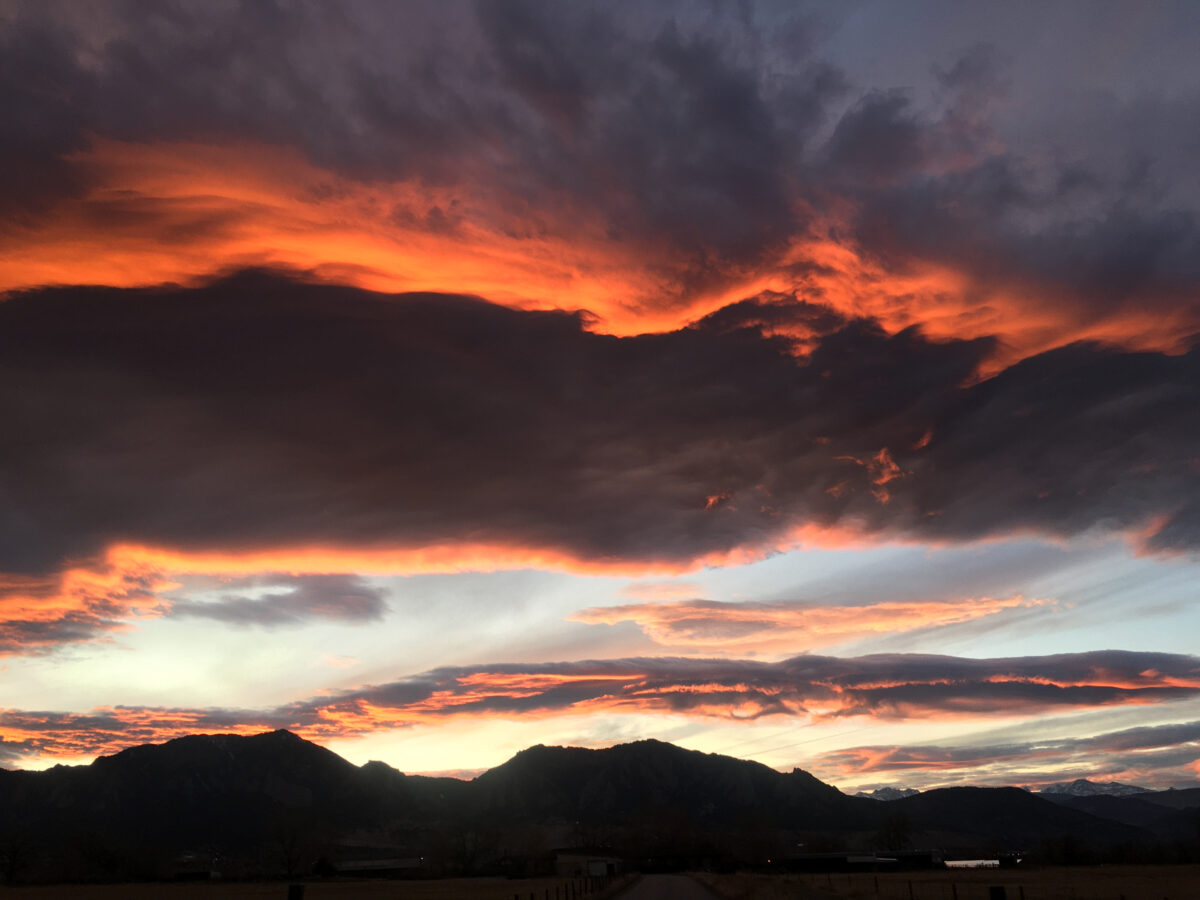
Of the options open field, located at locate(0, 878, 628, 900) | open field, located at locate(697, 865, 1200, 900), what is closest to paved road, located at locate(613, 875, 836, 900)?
open field, located at locate(697, 865, 1200, 900)

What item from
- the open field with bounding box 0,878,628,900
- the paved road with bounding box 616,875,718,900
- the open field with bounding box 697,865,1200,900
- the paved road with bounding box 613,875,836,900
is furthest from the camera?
the open field with bounding box 0,878,628,900

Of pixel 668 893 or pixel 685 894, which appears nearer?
pixel 685 894

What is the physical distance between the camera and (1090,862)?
16775cm

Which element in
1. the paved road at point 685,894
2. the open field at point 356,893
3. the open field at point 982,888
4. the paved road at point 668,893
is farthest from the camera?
the open field at point 356,893

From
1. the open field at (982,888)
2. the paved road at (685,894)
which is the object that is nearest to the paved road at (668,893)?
the paved road at (685,894)

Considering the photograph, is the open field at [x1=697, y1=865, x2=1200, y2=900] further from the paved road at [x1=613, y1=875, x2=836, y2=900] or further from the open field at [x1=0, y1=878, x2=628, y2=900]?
the open field at [x1=0, y1=878, x2=628, y2=900]

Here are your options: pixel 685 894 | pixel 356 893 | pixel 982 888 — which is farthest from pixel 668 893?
pixel 356 893

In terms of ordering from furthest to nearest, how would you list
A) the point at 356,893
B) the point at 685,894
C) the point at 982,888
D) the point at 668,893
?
the point at 356,893
the point at 982,888
the point at 668,893
the point at 685,894

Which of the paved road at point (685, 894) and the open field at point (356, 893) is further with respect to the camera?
the open field at point (356, 893)

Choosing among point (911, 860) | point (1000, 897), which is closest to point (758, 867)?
point (911, 860)

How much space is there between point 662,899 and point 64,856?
157 m

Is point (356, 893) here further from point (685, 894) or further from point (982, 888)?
point (982, 888)

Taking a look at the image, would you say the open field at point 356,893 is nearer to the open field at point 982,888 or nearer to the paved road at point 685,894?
the paved road at point 685,894

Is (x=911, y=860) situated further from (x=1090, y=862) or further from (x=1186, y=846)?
(x=1186, y=846)
